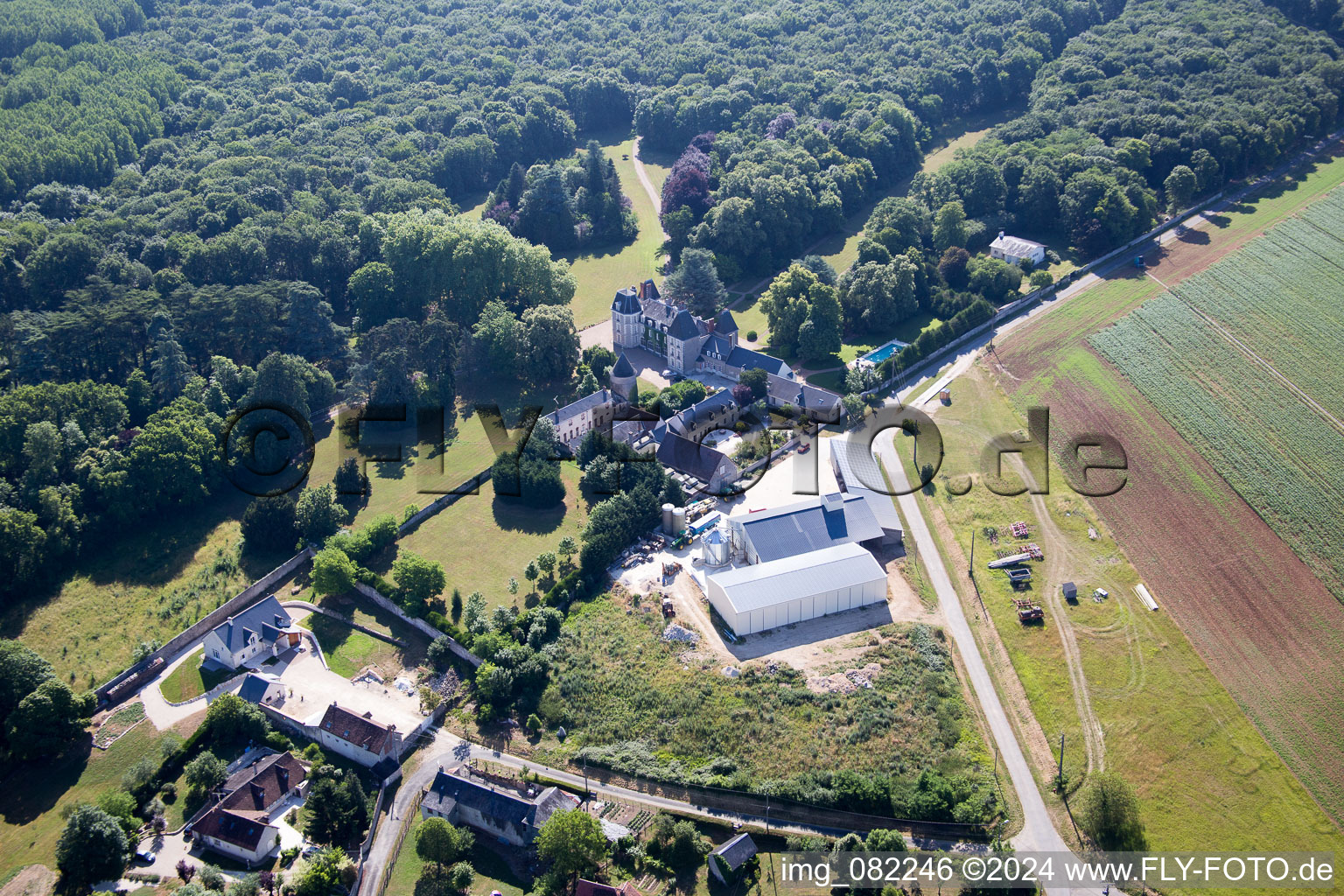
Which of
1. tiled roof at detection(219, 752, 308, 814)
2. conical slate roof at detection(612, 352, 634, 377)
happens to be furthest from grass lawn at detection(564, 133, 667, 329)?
tiled roof at detection(219, 752, 308, 814)

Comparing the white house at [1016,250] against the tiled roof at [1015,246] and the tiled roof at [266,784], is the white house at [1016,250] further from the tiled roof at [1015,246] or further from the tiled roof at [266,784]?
the tiled roof at [266,784]

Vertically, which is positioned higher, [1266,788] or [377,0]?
[377,0]

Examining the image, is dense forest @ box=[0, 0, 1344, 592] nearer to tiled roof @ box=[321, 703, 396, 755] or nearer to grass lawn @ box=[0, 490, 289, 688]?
grass lawn @ box=[0, 490, 289, 688]

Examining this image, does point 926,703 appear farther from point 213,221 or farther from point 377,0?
point 377,0

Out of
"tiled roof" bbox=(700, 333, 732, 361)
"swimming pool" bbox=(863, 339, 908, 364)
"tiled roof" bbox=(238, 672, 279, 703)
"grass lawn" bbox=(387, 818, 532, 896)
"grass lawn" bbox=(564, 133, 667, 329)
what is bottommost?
"swimming pool" bbox=(863, 339, 908, 364)

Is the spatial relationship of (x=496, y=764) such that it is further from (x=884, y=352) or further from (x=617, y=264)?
(x=617, y=264)

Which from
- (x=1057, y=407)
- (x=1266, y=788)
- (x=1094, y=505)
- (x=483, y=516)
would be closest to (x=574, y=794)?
(x=483, y=516)

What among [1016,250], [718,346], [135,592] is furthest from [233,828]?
[1016,250]
